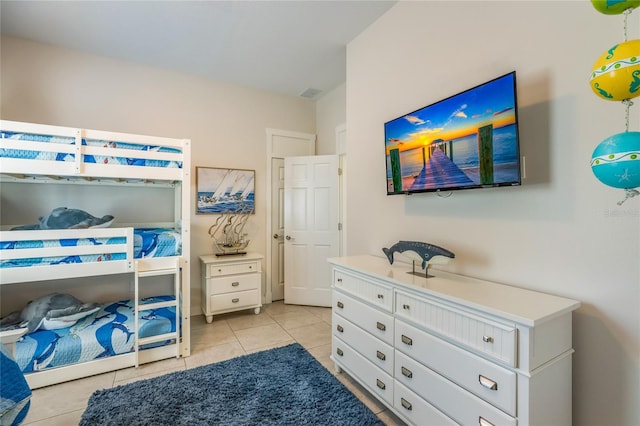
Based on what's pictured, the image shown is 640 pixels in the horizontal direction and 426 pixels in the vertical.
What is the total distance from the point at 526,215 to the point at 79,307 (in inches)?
136

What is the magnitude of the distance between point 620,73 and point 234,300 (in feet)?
11.7

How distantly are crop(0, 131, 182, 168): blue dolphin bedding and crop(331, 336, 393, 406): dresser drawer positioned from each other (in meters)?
2.04

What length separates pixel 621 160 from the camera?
3.01 feet


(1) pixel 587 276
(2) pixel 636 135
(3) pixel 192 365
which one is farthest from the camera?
(3) pixel 192 365

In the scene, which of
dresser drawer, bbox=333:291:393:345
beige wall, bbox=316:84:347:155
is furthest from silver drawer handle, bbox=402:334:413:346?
beige wall, bbox=316:84:347:155

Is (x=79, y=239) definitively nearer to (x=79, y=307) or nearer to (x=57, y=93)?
(x=79, y=307)

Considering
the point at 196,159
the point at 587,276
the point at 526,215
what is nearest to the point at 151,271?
the point at 196,159

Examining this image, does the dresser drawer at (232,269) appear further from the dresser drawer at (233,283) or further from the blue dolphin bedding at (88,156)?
the blue dolphin bedding at (88,156)

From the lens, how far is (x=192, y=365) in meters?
2.44

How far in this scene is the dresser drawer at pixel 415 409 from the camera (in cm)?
148

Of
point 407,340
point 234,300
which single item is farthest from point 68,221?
point 407,340

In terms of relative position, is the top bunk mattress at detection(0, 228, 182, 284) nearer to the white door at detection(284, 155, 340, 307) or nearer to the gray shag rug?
the gray shag rug

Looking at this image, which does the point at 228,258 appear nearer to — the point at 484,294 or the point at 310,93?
the point at 310,93

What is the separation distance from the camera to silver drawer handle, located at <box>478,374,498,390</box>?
48.8 inches
